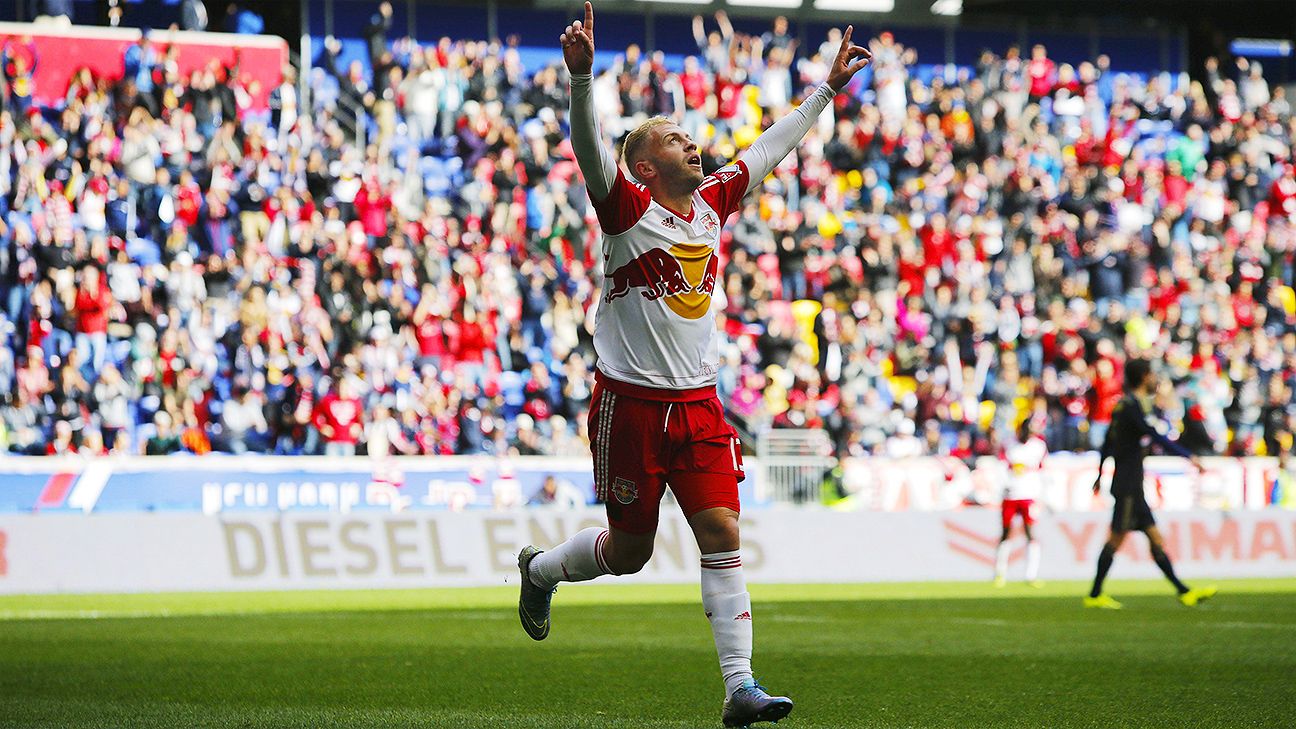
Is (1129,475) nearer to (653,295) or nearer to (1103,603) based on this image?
(1103,603)

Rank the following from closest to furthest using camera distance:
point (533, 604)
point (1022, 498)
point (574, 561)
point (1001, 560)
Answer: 1. point (574, 561)
2. point (533, 604)
3. point (1022, 498)
4. point (1001, 560)

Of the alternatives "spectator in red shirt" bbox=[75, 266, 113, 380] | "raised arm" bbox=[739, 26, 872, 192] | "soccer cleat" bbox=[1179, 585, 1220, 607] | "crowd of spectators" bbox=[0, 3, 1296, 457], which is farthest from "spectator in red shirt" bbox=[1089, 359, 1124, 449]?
"raised arm" bbox=[739, 26, 872, 192]

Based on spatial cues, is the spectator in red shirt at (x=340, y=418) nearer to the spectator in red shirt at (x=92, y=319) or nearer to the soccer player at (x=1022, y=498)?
the spectator in red shirt at (x=92, y=319)

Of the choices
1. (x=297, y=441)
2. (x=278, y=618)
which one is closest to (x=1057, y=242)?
(x=297, y=441)

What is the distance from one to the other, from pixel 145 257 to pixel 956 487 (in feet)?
38.3

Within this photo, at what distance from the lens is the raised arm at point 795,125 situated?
716 centimetres

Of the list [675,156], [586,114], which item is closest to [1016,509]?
[675,156]

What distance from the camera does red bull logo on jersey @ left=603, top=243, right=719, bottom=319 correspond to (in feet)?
21.3

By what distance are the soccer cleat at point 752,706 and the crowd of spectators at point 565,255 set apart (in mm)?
15997

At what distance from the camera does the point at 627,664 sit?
9.80 metres

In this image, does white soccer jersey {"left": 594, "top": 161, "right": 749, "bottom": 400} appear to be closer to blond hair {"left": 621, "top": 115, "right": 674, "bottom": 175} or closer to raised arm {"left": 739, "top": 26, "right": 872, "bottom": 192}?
blond hair {"left": 621, "top": 115, "right": 674, "bottom": 175}

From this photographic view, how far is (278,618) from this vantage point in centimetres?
1403

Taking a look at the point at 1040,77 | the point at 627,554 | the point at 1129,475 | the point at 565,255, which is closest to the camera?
the point at 627,554

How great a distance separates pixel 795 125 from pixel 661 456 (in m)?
1.74
